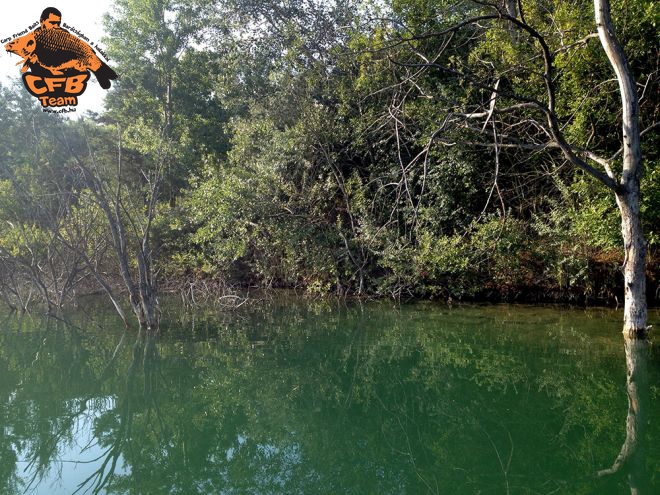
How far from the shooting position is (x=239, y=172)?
14.7m

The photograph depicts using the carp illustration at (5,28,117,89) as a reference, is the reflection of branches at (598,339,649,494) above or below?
below

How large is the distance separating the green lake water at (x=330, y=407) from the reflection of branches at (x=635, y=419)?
2.5 inches

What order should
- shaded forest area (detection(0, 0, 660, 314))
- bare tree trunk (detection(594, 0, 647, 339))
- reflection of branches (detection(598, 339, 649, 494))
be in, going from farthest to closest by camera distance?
1. shaded forest area (detection(0, 0, 660, 314))
2. bare tree trunk (detection(594, 0, 647, 339))
3. reflection of branches (detection(598, 339, 649, 494))

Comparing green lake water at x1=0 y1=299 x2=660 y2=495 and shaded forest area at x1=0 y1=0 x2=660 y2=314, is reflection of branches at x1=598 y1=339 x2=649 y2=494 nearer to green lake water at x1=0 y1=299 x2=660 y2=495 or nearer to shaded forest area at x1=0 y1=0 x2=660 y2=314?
green lake water at x1=0 y1=299 x2=660 y2=495

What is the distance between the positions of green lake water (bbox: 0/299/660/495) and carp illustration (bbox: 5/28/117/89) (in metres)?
5.83

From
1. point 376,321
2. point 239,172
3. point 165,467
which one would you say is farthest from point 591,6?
point 165,467

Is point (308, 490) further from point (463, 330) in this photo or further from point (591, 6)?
point (591, 6)

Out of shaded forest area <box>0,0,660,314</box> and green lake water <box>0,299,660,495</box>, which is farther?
shaded forest area <box>0,0,660,314</box>

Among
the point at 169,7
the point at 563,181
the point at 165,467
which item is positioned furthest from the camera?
the point at 169,7

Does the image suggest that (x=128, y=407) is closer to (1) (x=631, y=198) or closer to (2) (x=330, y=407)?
(2) (x=330, y=407)

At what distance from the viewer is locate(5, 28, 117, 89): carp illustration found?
12156 millimetres

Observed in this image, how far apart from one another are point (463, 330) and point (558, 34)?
5694 millimetres

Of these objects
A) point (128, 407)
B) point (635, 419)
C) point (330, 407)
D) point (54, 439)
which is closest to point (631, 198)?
point (635, 419)
